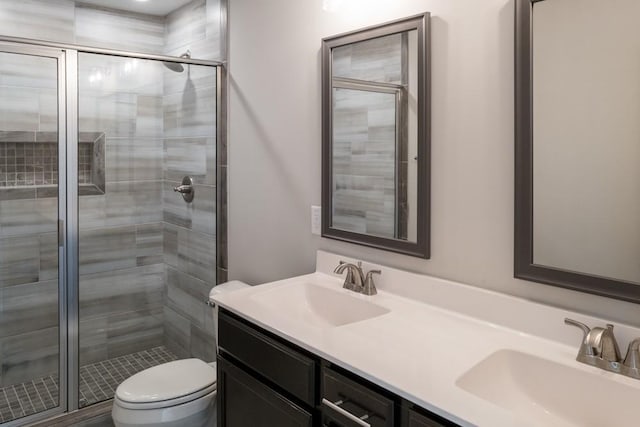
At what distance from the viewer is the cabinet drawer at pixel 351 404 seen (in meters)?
1.19

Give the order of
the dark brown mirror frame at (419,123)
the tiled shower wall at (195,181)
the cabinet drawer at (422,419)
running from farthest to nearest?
the tiled shower wall at (195,181)
the dark brown mirror frame at (419,123)
the cabinet drawer at (422,419)

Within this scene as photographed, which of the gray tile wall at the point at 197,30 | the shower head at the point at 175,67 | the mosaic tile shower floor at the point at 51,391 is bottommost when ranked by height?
the mosaic tile shower floor at the point at 51,391

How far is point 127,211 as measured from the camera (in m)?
3.10

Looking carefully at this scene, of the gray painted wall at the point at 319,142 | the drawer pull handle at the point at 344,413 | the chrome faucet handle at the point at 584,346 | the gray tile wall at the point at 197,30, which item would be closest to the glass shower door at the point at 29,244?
the gray tile wall at the point at 197,30

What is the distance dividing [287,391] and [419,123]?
3.25 feet

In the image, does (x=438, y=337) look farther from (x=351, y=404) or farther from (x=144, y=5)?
(x=144, y=5)

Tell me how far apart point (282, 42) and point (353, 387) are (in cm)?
168

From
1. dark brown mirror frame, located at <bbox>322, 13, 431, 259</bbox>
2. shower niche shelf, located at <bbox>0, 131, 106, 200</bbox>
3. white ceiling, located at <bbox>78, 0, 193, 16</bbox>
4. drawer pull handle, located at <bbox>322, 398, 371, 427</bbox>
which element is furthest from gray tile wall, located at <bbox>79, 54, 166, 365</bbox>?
drawer pull handle, located at <bbox>322, 398, 371, 427</bbox>

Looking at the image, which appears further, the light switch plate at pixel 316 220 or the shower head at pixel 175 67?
the shower head at pixel 175 67

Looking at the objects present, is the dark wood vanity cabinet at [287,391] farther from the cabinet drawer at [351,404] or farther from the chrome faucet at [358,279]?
the chrome faucet at [358,279]

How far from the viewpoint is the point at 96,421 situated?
8.63ft

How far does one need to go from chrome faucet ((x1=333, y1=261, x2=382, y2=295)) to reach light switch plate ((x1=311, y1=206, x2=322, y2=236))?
29 centimetres

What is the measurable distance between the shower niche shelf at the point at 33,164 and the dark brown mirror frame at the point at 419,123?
143 centimetres

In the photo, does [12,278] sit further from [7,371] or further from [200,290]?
[200,290]
